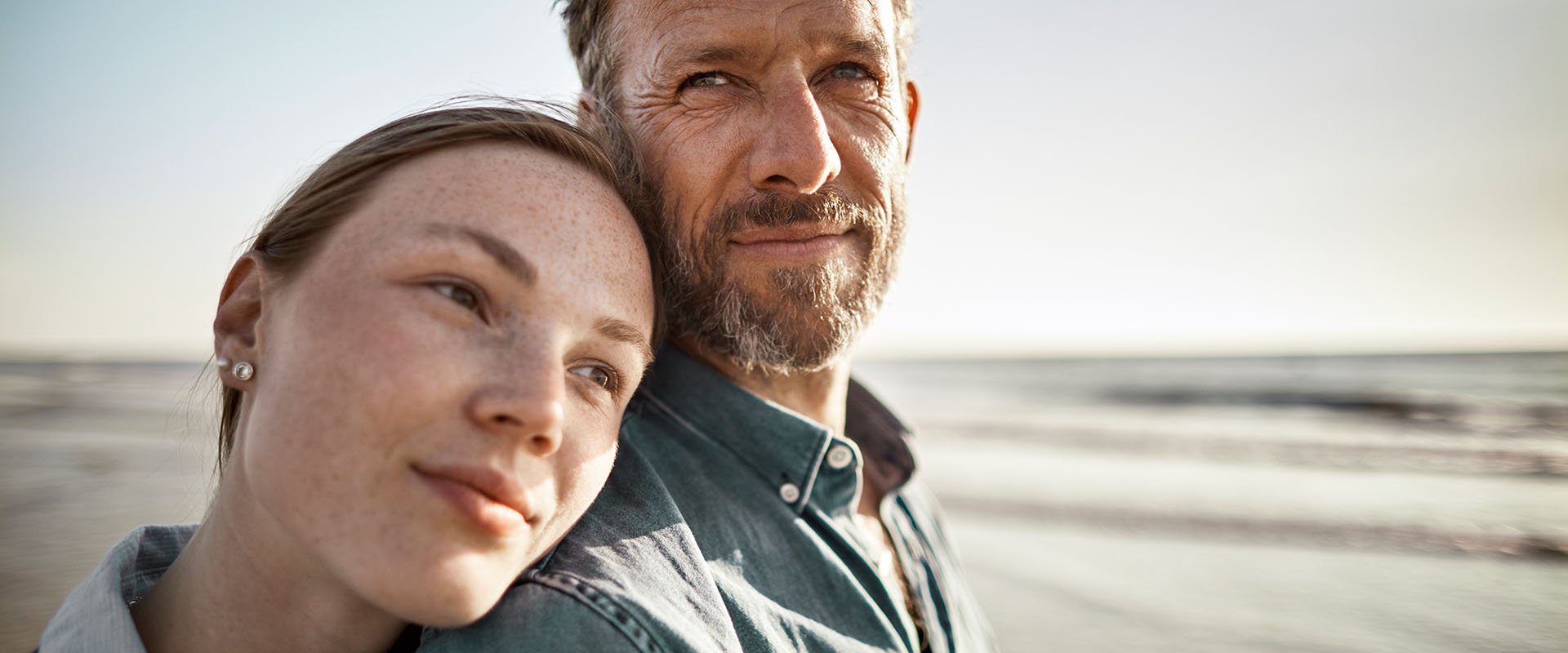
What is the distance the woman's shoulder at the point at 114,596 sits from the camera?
46.2 inches

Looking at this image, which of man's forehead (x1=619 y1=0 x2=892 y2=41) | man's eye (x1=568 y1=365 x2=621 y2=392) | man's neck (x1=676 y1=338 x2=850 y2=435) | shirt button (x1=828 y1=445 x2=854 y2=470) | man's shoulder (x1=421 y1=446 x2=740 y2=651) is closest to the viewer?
man's shoulder (x1=421 y1=446 x2=740 y2=651)

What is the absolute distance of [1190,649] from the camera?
4.05 m

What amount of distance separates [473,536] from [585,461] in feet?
0.78

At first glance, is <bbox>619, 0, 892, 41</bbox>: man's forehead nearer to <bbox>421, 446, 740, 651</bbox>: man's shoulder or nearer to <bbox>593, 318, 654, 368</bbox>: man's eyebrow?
<bbox>593, 318, 654, 368</bbox>: man's eyebrow

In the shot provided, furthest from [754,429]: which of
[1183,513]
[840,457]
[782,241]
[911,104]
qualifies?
[1183,513]

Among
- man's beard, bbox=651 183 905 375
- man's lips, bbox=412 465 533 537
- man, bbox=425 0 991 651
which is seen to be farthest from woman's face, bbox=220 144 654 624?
man's beard, bbox=651 183 905 375

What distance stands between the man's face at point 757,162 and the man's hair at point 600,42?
0.07m

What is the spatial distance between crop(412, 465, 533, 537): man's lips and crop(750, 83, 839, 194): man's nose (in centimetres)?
96

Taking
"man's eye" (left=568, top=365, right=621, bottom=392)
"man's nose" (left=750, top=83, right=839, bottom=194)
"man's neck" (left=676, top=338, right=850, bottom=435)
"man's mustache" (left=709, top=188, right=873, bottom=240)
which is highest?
"man's nose" (left=750, top=83, right=839, bottom=194)

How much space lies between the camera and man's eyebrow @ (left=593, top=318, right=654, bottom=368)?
125 centimetres

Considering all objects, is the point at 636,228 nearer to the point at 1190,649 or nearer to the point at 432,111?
the point at 432,111

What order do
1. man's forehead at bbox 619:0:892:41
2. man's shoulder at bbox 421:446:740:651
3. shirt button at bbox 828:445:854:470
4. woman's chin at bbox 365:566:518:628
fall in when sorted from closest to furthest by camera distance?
woman's chin at bbox 365:566:518:628 → man's shoulder at bbox 421:446:740:651 → man's forehead at bbox 619:0:892:41 → shirt button at bbox 828:445:854:470

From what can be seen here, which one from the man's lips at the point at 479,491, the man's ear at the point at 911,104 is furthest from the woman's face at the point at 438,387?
the man's ear at the point at 911,104

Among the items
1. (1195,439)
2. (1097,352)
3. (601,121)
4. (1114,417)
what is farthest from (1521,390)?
(1097,352)
